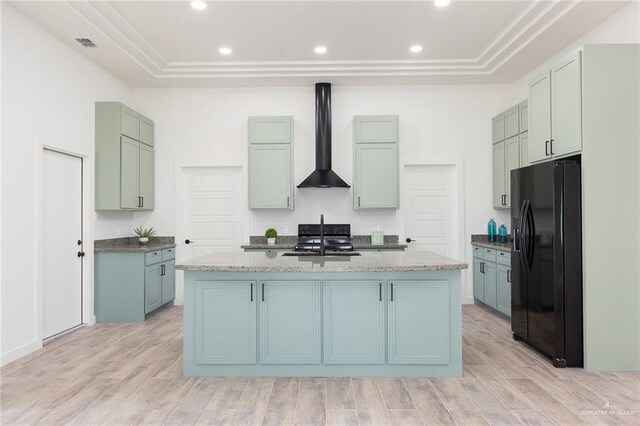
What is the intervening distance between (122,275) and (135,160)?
155 cm

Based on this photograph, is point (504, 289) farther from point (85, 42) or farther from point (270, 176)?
point (85, 42)

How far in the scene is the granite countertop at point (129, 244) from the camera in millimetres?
4926

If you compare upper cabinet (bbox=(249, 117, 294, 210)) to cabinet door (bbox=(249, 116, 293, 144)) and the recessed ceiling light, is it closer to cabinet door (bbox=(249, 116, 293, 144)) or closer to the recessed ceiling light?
cabinet door (bbox=(249, 116, 293, 144))

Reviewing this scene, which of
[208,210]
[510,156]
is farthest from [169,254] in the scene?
[510,156]

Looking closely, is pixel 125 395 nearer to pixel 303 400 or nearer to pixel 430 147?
pixel 303 400

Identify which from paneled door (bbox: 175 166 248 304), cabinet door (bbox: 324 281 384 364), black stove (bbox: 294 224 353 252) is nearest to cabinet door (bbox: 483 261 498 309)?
black stove (bbox: 294 224 353 252)

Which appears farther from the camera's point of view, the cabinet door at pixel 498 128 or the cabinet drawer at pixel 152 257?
the cabinet door at pixel 498 128

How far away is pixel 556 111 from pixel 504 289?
2243 millimetres

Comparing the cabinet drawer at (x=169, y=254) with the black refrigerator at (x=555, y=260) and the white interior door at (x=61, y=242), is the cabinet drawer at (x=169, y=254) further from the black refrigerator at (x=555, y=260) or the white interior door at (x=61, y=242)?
the black refrigerator at (x=555, y=260)

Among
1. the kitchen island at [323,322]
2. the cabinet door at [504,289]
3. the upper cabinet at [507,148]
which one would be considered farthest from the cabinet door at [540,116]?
the kitchen island at [323,322]

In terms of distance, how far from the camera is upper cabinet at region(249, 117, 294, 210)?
221 inches

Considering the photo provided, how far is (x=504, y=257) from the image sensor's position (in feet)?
15.9

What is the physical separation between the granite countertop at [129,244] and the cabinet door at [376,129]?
10.2 feet

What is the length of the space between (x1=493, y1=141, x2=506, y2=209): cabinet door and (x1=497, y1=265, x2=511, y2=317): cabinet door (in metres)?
1.12
